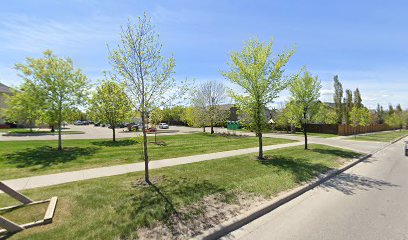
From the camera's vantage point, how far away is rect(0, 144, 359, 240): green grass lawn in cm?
438

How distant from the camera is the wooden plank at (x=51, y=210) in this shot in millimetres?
4531

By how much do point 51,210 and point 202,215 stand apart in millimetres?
3432

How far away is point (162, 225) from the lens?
4621 mm

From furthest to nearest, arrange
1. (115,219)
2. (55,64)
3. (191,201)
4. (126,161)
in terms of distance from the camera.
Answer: (55,64)
(126,161)
(191,201)
(115,219)

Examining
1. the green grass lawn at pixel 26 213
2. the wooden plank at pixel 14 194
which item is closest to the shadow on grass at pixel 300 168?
the green grass lawn at pixel 26 213

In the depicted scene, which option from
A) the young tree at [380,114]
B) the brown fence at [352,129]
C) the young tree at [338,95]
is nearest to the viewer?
the brown fence at [352,129]

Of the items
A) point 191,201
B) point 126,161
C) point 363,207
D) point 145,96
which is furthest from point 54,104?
point 363,207

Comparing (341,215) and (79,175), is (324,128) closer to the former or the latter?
(341,215)

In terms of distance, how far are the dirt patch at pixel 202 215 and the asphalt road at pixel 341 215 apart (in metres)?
0.51

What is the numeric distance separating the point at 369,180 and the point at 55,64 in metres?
17.6

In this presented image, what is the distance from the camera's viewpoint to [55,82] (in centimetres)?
1313

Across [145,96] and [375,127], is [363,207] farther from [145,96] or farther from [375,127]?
[375,127]

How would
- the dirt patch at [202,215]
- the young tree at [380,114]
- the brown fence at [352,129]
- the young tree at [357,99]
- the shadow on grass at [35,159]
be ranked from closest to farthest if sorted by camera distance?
the dirt patch at [202,215], the shadow on grass at [35,159], the brown fence at [352,129], the young tree at [357,99], the young tree at [380,114]

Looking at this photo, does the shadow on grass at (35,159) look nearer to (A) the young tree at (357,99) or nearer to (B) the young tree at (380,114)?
(A) the young tree at (357,99)
